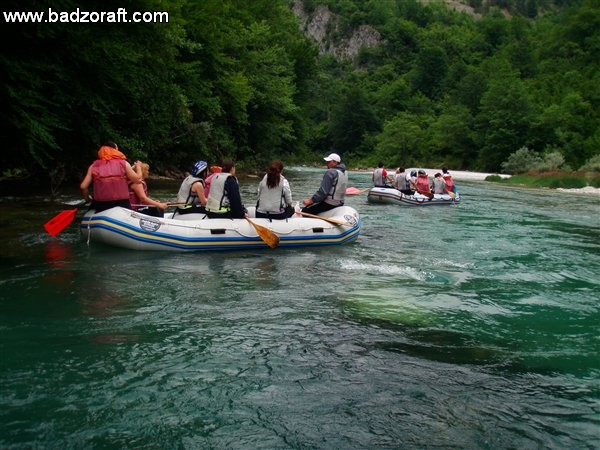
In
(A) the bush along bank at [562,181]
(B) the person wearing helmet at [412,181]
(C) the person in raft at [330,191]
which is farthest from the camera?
(A) the bush along bank at [562,181]

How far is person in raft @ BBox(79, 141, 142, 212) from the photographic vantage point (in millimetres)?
9023

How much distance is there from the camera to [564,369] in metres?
4.91

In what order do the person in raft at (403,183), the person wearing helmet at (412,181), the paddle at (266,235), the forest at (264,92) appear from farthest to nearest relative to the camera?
the person wearing helmet at (412,181) → the person in raft at (403,183) → the forest at (264,92) → the paddle at (266,235)

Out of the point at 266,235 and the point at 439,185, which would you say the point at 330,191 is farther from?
the point at 439,185

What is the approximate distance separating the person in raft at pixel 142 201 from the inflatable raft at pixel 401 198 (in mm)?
10408

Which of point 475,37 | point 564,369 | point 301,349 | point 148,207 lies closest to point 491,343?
point 564,369

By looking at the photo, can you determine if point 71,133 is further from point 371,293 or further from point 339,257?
point 371,293

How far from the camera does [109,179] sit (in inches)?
358

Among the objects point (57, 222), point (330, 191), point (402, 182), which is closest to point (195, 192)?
point (57, 222)

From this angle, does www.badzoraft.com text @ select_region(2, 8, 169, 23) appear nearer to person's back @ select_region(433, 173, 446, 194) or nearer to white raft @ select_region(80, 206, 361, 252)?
white raft @ select_region(80, 206, 361, 252)

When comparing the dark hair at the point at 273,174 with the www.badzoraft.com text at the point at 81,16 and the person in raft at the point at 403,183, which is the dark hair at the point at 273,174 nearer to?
the www.badzoraft.com text at the point at 81,16

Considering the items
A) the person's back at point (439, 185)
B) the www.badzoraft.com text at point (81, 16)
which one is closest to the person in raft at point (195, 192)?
the www.badzoraft.com text at point (81, 16)

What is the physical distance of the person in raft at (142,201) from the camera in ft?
31.8

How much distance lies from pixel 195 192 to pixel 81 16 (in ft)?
13.5
